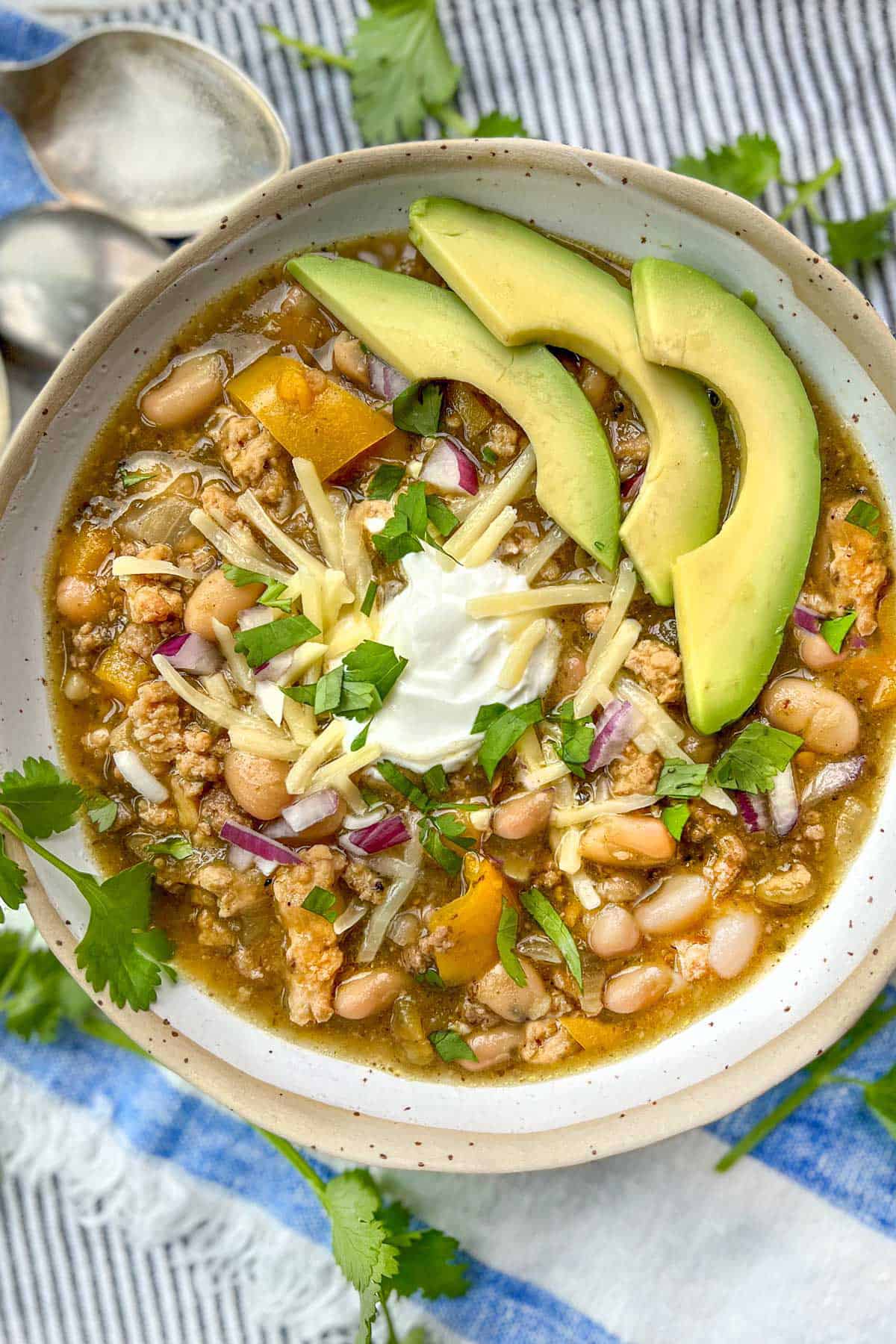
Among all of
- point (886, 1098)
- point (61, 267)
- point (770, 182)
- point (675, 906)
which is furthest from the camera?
point (61, 267)

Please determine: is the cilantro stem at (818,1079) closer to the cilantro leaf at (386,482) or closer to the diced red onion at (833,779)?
the diced red onion at (833,779)

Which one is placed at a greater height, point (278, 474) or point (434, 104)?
point (434, 104)

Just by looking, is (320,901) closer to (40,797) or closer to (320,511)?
(40,797)

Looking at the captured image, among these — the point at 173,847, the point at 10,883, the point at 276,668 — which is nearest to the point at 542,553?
the point at 276,668

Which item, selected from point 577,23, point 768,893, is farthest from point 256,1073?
point 577,23

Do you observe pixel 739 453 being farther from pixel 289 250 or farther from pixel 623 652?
pixel 289 250

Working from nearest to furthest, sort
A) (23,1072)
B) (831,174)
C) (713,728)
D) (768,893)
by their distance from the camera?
(713,728)
(768,893)
(831,174)
(23,1072)
